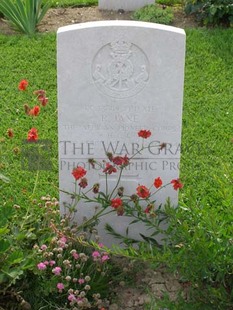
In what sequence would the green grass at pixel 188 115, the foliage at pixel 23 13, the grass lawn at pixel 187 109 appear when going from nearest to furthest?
the green grass at pixel 188 115, the grass lawn at pixel 187 109, the foliage at pixel 23 13

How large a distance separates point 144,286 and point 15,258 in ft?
2.72

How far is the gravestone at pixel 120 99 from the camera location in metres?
3.98

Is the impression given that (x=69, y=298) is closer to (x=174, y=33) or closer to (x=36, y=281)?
(x=36, y=281)

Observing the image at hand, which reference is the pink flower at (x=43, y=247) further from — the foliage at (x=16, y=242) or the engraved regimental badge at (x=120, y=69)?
the engraved regimental badge at (x=120, y=69)

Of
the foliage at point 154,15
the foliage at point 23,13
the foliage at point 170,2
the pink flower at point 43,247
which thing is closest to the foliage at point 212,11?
the foliage at point 154,15

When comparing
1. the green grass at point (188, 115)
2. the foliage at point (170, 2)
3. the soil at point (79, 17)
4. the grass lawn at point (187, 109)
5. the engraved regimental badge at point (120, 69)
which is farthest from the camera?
the foliage at point (170, 2)

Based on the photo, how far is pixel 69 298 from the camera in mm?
3748

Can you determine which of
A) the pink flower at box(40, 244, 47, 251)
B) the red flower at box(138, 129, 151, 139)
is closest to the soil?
the red flower at box(138, 129, 151, 139)

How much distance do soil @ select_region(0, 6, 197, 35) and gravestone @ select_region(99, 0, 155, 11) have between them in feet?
0.17

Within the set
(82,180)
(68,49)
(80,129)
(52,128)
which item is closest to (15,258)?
(82,180)

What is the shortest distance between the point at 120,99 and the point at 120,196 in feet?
1.77

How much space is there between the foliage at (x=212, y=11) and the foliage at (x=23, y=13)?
4.80 ft

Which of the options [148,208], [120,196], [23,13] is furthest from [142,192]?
[23,13]

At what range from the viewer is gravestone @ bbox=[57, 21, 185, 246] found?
13.1 ft
